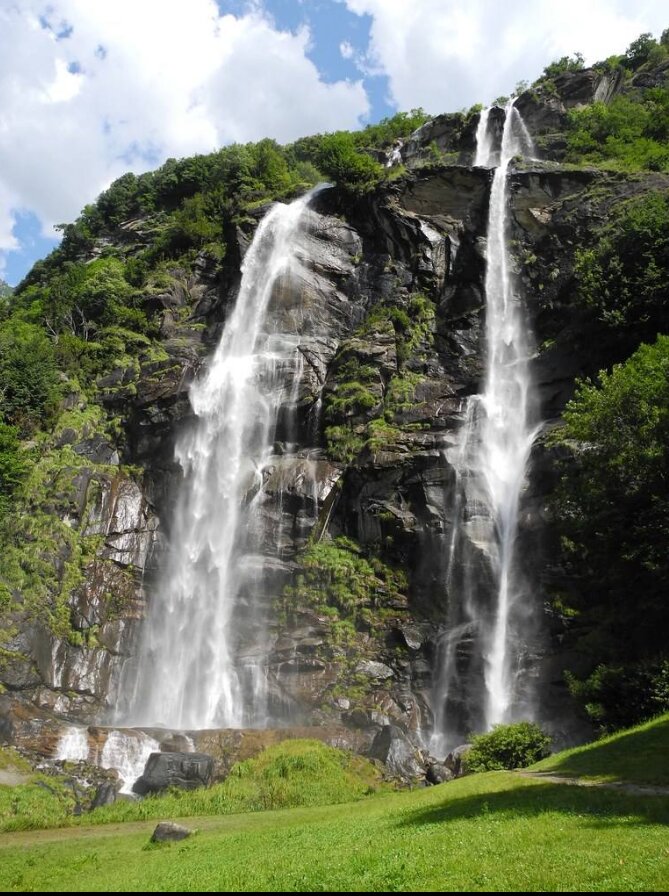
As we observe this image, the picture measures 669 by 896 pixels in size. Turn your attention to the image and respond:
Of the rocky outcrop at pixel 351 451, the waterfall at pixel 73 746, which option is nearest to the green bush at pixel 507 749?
the rocky outcrop at pixel 351 451

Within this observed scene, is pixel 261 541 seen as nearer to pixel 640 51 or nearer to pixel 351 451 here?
pixel 351 451

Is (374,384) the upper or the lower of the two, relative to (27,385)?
upper

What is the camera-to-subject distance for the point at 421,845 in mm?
9594

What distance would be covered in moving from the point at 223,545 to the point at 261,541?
2112 millimetres

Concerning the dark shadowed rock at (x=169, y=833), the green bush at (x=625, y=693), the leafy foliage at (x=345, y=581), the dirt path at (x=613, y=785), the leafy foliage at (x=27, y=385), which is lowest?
the dark shadowed rock at (x=169, y=833)

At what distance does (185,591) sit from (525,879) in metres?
26.2

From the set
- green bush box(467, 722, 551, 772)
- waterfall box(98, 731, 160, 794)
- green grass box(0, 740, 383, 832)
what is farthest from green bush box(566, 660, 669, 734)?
waterfall box(98, 731, 160, 794)

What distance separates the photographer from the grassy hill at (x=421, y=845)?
25.1ft

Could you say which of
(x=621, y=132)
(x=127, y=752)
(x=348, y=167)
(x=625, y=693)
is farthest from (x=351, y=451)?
(x=621, y=132)

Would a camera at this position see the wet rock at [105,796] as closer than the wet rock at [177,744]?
Yes

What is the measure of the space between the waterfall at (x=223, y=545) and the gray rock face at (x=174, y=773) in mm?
6957

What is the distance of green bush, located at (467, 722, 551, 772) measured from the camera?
1841 centimetres

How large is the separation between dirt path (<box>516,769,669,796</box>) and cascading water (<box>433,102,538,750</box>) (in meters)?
8.75

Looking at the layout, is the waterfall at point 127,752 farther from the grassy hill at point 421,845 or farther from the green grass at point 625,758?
the green grass at point 625,758
